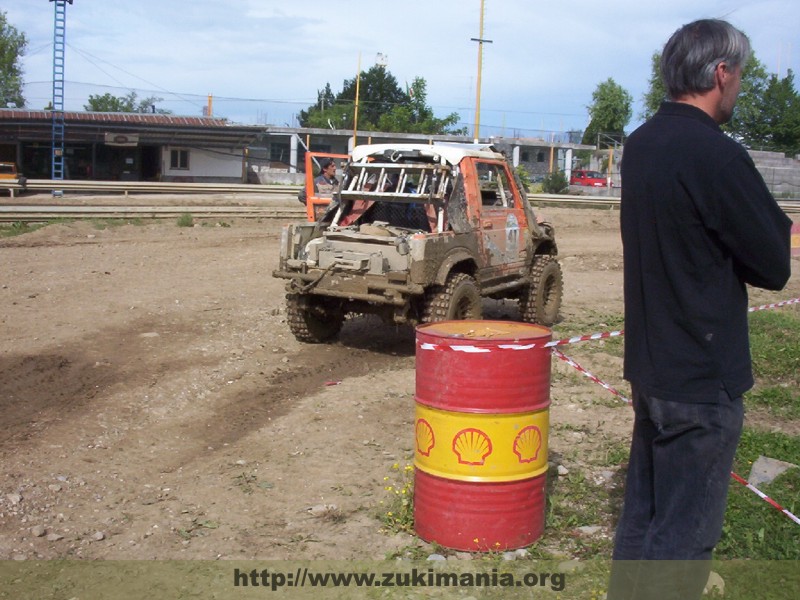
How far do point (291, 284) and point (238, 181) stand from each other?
39793 mm

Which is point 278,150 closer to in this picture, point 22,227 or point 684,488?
point 22,227

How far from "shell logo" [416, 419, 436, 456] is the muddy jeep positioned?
3935 millimetres

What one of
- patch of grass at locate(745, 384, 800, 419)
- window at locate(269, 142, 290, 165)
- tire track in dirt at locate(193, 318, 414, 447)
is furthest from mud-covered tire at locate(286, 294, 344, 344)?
window at locate(269, 142, 290, 165)

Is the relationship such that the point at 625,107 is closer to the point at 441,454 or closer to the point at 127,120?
the point at 127,120

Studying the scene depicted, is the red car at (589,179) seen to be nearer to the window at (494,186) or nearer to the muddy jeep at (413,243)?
the window at (494,186)

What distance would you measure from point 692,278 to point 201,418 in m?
5.22

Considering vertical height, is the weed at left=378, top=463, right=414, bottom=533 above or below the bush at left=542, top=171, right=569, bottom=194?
below

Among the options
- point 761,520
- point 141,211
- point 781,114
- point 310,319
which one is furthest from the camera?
point 781,114

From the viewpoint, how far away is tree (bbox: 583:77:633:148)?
86812 mm

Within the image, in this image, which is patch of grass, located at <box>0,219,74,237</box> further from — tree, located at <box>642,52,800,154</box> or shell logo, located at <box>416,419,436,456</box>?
tree, located at <box>642,52,800,154</box>

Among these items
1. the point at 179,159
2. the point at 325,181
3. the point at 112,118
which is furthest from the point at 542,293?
the point at 112,118

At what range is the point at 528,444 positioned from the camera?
4629 mm

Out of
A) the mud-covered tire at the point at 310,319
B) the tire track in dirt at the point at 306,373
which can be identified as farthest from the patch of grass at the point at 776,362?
the mud-covered tire at the point at 310,319

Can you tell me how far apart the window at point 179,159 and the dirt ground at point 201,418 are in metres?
33.5
